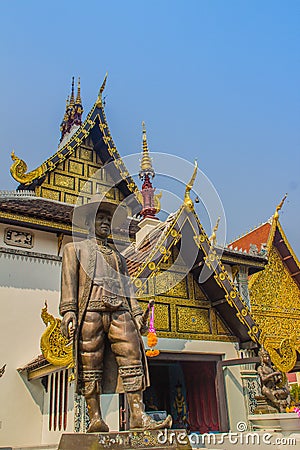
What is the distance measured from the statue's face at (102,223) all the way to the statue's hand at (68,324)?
2.49 feet

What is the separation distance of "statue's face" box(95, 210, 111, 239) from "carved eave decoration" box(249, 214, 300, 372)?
833cm

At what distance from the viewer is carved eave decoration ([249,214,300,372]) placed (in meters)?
12.0

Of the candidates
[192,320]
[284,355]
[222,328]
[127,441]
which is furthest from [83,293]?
[284,355]

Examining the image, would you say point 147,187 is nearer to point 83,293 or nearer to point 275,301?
point 275,301

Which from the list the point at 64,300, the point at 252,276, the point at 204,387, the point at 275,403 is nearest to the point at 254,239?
the point at 252,276

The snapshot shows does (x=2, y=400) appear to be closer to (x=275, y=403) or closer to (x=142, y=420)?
(x=275, y=403)

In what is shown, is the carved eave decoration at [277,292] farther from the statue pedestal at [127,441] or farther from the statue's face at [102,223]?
the statue pedestal at [127,441]

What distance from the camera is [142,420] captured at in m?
3.37

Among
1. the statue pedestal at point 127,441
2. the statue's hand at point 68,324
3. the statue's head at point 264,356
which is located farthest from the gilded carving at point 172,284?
the statue pedestal at point 127,441

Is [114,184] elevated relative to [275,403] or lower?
elevated

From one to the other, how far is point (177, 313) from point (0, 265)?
3.56 m

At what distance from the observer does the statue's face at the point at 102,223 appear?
3.98m

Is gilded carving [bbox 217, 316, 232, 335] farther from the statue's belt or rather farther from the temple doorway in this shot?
the statue's belt

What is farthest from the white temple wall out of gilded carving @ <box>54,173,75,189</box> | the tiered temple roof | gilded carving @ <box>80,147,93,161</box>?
the tiered temple roof
